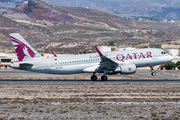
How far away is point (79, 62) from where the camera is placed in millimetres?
49562

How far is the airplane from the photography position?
47875 millimetres

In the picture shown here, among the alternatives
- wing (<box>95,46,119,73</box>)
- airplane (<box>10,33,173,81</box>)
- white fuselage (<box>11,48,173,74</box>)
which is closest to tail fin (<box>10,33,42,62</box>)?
airplane (<box>10,33,173,81</box>)

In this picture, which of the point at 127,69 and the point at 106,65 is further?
the point at 106,65

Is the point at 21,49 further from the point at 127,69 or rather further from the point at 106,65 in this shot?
the point at 127,69

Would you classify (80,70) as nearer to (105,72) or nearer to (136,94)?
(105,72)

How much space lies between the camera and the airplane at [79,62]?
157 ft

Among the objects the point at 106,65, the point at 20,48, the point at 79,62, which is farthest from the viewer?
the point at 79,62

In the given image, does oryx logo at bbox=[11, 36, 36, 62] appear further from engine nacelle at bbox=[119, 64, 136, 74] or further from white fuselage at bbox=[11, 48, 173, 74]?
engine nacelle at bbox=[119, 64, 136, 74]

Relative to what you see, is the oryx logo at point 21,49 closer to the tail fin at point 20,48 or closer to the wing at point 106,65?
the tail fin at point 20,48

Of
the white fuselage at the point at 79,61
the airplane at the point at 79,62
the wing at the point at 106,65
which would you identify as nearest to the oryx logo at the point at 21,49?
the airplane at the point at 79,62

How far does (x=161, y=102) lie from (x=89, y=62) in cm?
2289

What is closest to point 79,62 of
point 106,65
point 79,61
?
point 79,61

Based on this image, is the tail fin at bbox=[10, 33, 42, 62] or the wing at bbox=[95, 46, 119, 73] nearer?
the tail fin at bbox=[10, 33, 42, 62]

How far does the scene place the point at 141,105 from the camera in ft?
86.9
